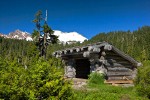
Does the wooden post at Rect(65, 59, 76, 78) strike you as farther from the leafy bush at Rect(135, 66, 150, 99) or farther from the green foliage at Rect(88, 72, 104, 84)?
the leafy bush at Rect(135, 66, 150, 99)

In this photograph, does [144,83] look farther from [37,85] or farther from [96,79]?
[37,85]

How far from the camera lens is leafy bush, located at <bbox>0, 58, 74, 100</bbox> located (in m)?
5.92

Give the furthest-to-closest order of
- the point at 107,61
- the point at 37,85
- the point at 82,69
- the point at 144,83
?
1. the point at 82,69
2. the point at 107,61
3. the point at 144,83
4. the point at 37,85

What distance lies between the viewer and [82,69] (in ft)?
82.5

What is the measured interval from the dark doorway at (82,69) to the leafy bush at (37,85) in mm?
18246

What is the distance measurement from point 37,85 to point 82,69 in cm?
1902

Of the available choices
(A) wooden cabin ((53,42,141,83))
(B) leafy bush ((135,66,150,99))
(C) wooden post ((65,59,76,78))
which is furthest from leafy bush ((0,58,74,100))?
(C) wooden post ((65,59,76,78))

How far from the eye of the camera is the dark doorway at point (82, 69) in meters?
24.8

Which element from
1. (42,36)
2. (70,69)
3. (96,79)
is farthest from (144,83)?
(42,36)

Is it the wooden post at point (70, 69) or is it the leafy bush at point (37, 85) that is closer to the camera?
the leafy bush at point (37, 85)

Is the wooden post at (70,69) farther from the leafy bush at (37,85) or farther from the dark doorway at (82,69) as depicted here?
the leafy bush at (37,85)

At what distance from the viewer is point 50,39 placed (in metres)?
47.9

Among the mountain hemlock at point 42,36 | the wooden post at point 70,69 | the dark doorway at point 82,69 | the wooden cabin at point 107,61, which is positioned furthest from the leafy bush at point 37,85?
the mountain hemlock at point 42,36

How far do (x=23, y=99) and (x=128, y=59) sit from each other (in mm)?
14903
